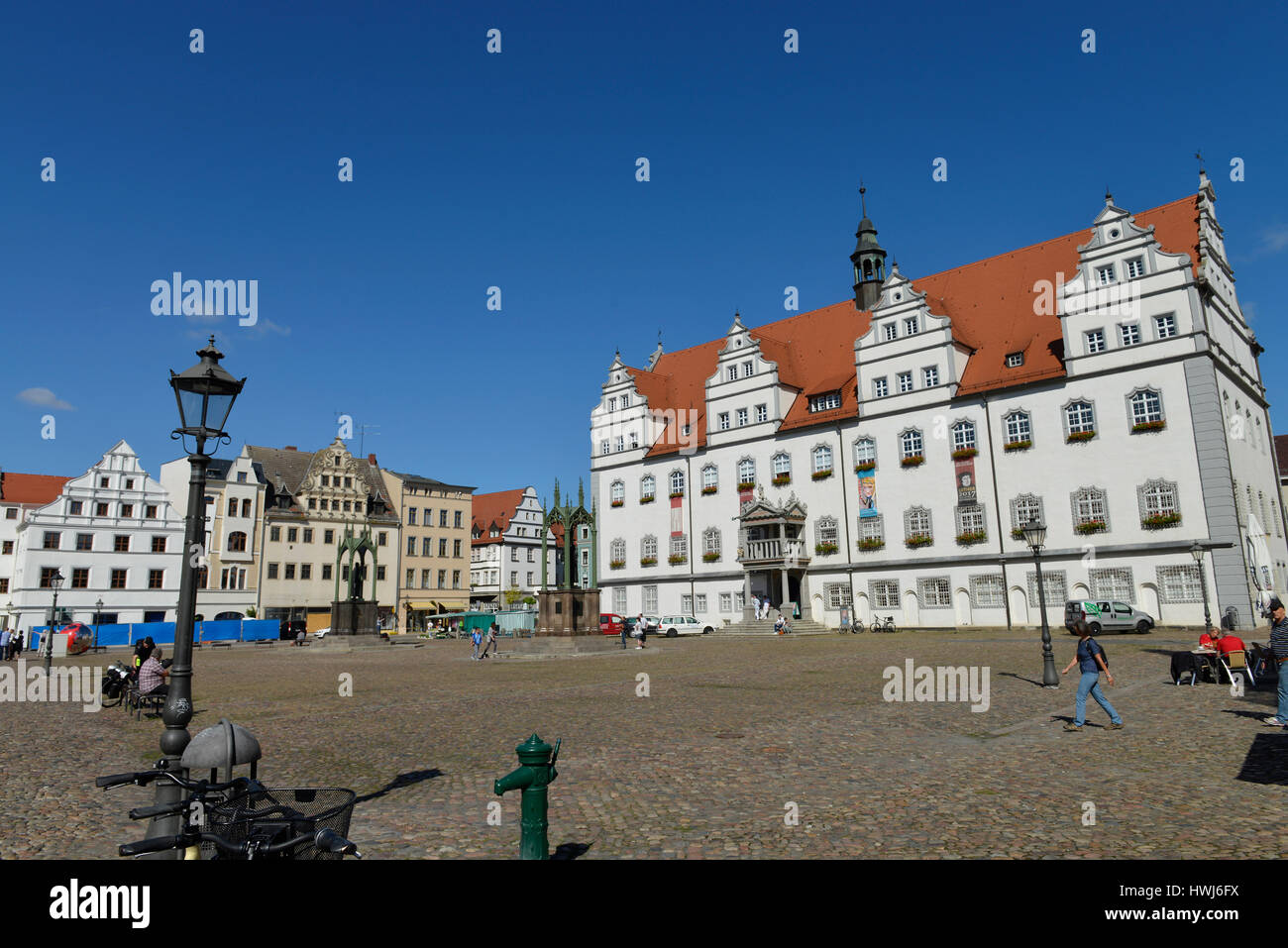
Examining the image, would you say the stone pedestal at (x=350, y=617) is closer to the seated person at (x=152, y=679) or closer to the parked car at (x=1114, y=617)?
the seated person at (x=152, y=679)

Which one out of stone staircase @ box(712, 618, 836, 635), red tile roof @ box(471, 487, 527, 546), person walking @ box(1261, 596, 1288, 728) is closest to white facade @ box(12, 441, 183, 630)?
red tile roof @ box(471, 487, 527, 546)

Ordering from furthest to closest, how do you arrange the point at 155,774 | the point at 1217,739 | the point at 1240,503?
Result: 1. the point at 1240,503
2. the point at 1217,739
3. the point at 155,774

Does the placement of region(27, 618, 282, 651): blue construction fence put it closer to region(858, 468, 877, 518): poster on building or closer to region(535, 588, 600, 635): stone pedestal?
region(535, 588, 600, 635): stone pedestal

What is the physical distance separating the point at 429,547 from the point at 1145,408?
58.3 meters

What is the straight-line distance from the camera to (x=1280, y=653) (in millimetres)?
11125

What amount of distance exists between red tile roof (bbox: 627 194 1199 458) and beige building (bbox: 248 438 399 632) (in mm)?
27671

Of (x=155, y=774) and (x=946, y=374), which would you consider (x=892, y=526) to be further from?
(x=155, y=774)

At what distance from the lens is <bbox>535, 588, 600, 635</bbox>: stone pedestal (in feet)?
115

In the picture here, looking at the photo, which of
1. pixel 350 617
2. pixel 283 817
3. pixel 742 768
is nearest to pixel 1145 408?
pixel 742 768

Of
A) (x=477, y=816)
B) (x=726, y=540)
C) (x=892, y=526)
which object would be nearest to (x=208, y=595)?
(x=726, y=540)

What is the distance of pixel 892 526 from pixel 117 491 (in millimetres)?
57048

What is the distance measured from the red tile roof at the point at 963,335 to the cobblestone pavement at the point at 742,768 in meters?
28.8

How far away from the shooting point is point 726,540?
5416 cm

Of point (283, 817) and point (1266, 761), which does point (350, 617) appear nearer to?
point (1266, 761)
